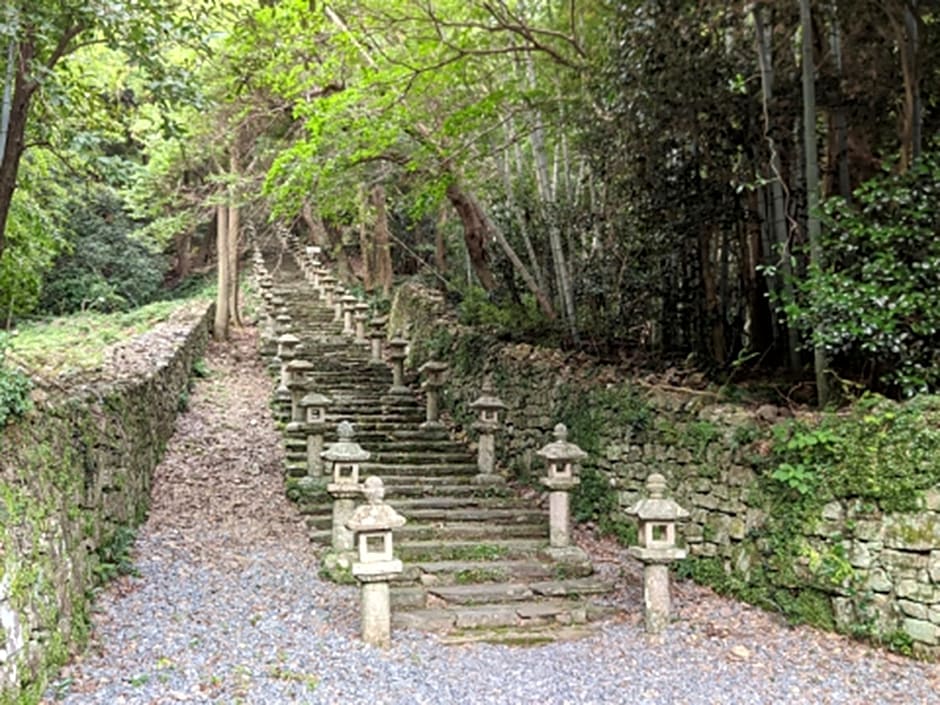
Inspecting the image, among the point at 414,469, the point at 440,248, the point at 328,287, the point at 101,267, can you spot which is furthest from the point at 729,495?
the point at 101,267

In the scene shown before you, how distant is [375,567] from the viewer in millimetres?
5574

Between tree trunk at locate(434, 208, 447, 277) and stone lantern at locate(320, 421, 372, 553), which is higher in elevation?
tree trunk at locate(434, 208, 447, 277)

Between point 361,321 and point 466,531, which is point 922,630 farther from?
point 361,321

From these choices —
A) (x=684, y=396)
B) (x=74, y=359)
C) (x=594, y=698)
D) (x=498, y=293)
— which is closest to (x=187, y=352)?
(x=74, y=359)

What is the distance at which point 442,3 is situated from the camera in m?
8.80

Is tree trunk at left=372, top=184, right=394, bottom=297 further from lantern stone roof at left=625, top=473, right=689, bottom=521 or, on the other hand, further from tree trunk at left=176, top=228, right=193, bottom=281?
lantern stone roof at left=625, top=473, right=689, bottom=521

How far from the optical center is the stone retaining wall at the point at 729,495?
5.23 metres

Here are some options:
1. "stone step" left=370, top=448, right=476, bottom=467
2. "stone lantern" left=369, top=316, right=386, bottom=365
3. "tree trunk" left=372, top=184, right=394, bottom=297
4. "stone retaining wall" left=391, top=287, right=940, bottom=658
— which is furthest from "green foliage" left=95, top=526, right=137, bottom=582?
"tree trunk" left=372, top=184, right=394, bottom=297

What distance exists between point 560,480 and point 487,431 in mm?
2105

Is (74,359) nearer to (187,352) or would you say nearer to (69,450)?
(187,352)

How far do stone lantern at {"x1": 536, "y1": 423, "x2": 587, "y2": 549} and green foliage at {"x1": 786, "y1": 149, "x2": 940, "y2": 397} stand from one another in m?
2.30

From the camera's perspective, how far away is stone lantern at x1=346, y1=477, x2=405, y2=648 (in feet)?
18.2

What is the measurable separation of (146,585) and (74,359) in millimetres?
5331

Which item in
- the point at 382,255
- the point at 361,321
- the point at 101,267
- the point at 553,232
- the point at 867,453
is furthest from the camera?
the point at 101,267
